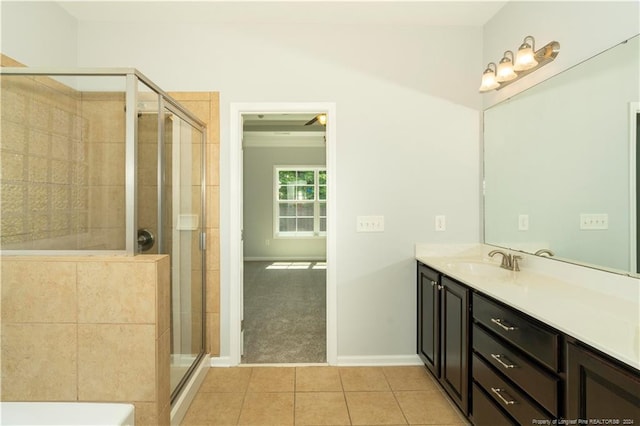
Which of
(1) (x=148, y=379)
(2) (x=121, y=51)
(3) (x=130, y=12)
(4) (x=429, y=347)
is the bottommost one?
(4) (x=429, y=347)

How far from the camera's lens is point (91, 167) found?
1942 millimetres

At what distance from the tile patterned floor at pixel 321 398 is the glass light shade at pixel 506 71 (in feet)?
7.14

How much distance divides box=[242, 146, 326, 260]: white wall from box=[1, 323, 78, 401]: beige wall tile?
624cm

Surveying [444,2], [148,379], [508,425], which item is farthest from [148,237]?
[444,2]

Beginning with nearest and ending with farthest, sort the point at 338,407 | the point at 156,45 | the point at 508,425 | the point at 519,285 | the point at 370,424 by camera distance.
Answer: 1. the point at 508,425
2. the point at 519,285
3. the point at 370,424
4. the point at 338,407
5. the point at 156,45

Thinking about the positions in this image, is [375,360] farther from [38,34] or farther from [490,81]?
[38,34]

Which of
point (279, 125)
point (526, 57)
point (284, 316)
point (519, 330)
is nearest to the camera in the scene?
point (519, 330)

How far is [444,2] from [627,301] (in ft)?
7.17

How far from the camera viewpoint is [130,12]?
2555 mm

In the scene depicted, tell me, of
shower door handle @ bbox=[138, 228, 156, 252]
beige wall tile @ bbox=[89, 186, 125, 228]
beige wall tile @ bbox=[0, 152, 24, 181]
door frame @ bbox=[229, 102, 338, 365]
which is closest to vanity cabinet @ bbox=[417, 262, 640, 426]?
door frame @ bbox=[229, 102, 338, 365]

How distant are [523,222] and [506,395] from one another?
122 centimetres

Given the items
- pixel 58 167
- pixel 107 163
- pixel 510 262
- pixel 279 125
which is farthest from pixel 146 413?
pixel 279 125

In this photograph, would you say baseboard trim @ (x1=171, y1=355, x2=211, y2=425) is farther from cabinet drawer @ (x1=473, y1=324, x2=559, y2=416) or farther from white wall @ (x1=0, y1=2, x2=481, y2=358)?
cabinet drawer @ (x1=473, y1=324, x2=559, y2=416)

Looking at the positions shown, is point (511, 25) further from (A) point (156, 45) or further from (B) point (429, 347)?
(A) point (156, 45)
